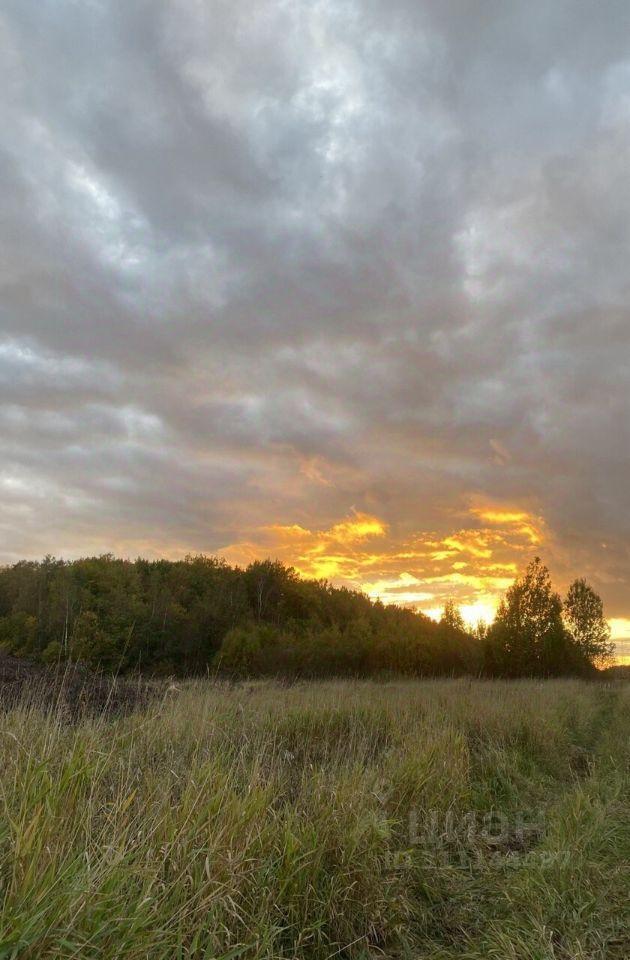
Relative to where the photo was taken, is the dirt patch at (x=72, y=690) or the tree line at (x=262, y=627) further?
the tree line at (x=262, y=627)

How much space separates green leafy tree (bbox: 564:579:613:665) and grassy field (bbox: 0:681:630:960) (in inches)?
1749

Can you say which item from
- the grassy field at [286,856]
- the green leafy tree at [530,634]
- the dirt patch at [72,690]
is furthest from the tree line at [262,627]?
the grassy field at [286,856]

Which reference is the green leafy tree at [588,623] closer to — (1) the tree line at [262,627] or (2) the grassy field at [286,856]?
(1) the tree line at [262,627]

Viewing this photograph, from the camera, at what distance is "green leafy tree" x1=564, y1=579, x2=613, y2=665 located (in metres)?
48.6

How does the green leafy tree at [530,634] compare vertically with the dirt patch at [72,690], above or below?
above

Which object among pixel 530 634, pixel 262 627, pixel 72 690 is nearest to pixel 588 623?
pixel 530 634

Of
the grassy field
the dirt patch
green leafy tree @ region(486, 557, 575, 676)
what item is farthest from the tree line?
the grassy field

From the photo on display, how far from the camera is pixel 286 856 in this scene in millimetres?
4215

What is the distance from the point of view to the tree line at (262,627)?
121 ft

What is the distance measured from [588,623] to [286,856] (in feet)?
170

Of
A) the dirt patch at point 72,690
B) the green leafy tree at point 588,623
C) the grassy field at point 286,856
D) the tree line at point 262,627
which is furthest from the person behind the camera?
the green leafy tree at point 588,623

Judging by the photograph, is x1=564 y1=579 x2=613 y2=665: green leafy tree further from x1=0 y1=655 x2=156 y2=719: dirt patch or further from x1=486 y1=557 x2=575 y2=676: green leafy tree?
x1=0 y1=655 x2=156 y2=719: dirt patch

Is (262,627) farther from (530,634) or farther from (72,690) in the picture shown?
(72,690)

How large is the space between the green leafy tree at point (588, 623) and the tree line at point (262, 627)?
9 centimetres
